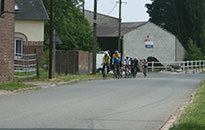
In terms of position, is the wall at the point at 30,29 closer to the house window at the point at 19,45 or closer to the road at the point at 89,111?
the house window at the point at 19,45

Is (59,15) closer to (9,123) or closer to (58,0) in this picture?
(58,0)

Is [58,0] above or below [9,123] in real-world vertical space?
above

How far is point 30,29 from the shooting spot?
112 ft

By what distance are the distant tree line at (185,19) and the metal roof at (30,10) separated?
33.2 metres

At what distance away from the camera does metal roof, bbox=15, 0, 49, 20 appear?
34.2 metres

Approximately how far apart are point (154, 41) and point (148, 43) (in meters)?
0.93

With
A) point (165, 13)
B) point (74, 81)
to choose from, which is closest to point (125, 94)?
point (74, 81)

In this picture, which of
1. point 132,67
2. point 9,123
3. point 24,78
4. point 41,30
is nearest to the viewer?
point 9,123

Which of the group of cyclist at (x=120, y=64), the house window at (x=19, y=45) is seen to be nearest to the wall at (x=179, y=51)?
the group of cyclist at (x=120, y=64)

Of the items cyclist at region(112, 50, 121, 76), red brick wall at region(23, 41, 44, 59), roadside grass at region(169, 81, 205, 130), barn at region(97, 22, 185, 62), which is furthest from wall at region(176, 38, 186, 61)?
roadside grass at region(169, 81, 205, 130)

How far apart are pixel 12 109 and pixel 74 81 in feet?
38.3

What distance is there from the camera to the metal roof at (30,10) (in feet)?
112

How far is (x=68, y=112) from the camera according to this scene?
33.6ft

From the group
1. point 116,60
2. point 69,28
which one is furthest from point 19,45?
point 69,28
